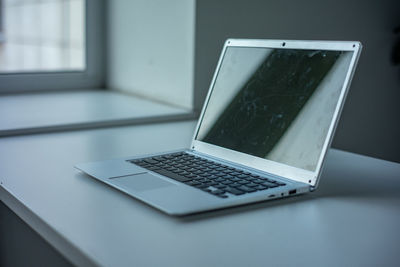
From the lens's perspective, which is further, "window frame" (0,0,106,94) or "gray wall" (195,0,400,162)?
"window frame" (0,0,106,94)

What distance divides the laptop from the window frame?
92 cm

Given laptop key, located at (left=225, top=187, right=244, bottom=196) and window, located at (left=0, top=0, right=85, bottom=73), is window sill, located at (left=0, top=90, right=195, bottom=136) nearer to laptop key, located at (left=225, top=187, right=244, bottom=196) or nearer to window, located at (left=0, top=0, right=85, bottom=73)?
window, located at (left=0, top=0, right=85, bottom=73)

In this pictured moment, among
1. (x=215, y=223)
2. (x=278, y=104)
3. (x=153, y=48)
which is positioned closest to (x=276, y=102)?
(x=278, y=104)

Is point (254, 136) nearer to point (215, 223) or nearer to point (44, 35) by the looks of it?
point (215, 223)

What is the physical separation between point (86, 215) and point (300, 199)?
0.31 meters

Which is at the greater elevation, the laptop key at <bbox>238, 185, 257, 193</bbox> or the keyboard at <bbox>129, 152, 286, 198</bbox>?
the laptop key at <bbox>238, 185, 257, 193</bbox>

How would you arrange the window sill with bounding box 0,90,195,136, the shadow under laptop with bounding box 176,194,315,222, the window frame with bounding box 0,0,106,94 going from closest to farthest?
the shadow under laptop with bounding box 176,194,315,222
the window sill with bounding box 0,90,195,136
the window frame with bounding box 0,0,106,94

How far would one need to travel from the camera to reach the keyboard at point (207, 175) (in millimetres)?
786

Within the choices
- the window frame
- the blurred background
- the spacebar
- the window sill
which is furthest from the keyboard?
the window frame

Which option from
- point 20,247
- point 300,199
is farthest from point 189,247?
point 20,247

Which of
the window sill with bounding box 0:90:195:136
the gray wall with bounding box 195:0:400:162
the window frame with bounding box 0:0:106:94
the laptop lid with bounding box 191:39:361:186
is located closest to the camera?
the laptop lid with bounding box 191:39:361:186

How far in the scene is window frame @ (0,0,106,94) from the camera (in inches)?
69.7

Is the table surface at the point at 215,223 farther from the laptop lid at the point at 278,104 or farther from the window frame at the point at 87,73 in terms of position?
the window frame at the point at 87,73

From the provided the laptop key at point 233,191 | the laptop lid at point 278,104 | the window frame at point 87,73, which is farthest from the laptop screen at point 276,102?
the window frame at point 87,73
